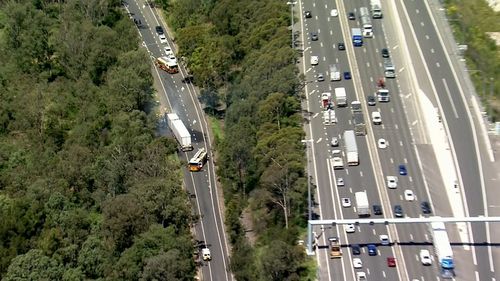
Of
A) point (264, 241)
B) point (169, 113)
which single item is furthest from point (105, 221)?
point (169, 113)

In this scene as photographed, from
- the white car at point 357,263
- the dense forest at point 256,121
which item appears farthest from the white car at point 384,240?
the dense forest at point 256,121

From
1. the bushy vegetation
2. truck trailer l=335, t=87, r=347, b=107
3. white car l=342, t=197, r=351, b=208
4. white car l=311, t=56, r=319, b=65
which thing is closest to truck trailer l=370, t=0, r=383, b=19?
the bushy vegetation

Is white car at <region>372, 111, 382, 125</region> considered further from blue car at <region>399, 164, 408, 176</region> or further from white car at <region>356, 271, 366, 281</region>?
white car at <region>356, 271, 366, 281</region>

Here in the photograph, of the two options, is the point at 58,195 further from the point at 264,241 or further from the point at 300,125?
the point at 300,125

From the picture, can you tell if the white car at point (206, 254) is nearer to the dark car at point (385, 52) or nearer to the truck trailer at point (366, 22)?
the dark car at point (385, 52)

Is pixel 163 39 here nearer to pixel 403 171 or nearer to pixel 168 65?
pixel 168 65
